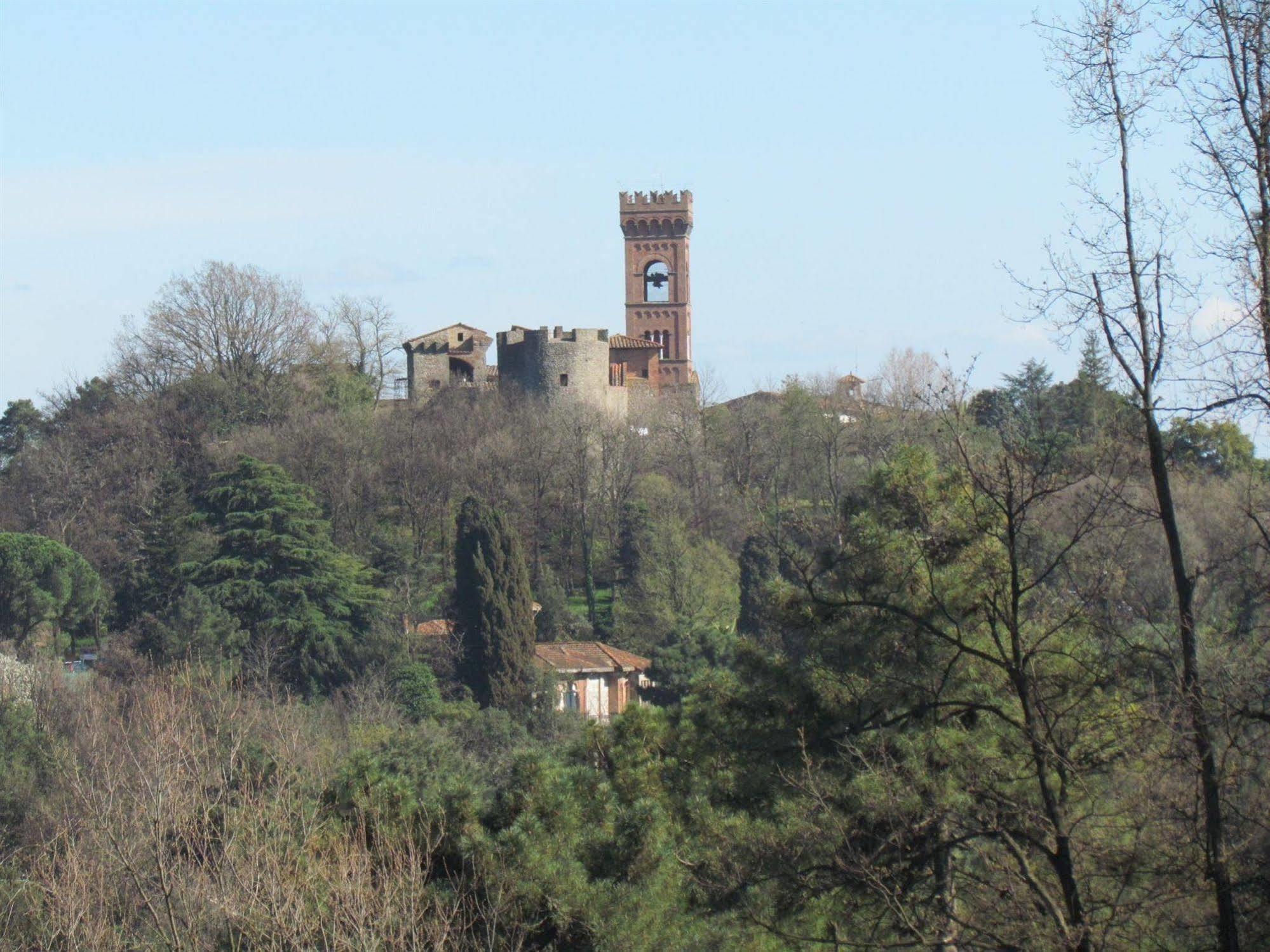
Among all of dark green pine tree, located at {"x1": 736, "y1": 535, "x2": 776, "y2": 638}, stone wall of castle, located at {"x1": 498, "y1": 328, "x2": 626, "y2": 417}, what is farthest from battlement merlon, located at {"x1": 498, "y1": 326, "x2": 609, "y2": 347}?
dark green pine tree, located at {"x1": 736, "y1": 535, "x2": 776, "y2": 638}

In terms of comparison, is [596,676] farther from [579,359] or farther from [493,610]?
[579,359]

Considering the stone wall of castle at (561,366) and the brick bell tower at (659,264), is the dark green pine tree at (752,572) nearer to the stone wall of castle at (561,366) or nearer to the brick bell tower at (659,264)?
the stone wall of castle at (561,366)

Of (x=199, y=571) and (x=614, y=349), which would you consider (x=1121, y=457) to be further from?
(x=614, y=349)

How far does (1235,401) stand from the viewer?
8211 mm

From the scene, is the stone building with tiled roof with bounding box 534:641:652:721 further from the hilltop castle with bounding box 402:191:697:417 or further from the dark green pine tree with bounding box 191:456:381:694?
the hilltop castle with bounding box 402:191:697:417

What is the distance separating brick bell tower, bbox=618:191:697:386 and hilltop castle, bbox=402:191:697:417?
0.16ft

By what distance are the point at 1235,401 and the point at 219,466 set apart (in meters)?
36.1

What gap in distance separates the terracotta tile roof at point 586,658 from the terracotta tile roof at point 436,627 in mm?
1761

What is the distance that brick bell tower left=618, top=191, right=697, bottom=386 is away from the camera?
209 feet

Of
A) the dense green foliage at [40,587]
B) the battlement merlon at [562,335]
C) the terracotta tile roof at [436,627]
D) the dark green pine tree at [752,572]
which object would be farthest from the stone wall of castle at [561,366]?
the dense green foliage at [40,587]

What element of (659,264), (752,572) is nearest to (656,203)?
(659,264)

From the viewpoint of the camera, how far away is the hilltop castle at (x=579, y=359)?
48.2m

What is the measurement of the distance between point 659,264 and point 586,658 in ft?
109

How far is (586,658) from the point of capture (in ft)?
113
